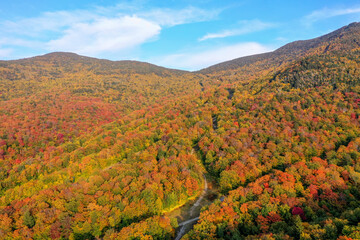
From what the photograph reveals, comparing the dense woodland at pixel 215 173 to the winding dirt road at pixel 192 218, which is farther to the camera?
the winding dirt road at pixel 192 218

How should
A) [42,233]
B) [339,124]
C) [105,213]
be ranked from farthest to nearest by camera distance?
[339,124], [105,213], [42,233]

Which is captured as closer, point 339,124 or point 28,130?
point 339,124

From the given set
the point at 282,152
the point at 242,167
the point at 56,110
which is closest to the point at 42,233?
the point at 242,167

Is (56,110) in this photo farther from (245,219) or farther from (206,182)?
(245,219)

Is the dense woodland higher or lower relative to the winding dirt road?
higher

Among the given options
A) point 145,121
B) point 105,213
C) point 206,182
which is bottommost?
point 206,182

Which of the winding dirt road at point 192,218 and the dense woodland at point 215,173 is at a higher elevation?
the dense woodland at point 215,173

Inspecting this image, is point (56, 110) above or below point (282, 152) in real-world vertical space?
above

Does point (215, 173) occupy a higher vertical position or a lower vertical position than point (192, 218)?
higher

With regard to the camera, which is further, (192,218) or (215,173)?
(215,173)

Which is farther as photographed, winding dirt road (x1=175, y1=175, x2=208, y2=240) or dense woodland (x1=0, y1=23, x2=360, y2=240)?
winding dirt road (x1=175, y1=175, x2=208, y2=240)

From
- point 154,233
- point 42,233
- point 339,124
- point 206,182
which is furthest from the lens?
point 339,124
